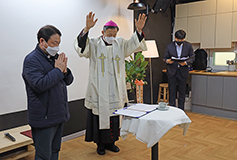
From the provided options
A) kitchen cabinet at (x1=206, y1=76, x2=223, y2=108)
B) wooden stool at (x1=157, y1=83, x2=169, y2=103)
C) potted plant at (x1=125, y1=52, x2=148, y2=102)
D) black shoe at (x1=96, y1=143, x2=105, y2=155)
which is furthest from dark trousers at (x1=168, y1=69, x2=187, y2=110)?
black shoe at (x1=96, y1=143, x2=105, y2=155)

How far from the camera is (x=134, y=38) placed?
2.91 meters

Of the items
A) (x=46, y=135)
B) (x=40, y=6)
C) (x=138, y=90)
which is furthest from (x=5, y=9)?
(x=138, y=90)

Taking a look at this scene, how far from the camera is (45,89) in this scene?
1.92 m

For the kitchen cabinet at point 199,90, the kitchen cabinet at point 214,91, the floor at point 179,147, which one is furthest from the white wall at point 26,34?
the kitchen cabinet at point 214,91

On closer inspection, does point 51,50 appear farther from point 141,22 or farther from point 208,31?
point 208,31

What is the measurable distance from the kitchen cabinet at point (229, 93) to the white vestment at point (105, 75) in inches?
103

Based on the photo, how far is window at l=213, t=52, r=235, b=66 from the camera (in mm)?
5702

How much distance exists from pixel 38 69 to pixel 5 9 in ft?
4.86

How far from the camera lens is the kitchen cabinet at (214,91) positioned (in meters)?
4.96

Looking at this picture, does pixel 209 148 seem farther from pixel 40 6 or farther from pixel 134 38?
pixel 40 6

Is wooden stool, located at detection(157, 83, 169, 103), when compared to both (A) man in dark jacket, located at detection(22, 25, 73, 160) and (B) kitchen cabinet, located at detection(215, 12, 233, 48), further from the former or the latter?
(A) man in dark jacket, located at detection(22, 25, 73, 160)

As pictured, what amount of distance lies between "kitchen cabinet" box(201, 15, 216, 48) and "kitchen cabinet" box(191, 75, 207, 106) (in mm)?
924

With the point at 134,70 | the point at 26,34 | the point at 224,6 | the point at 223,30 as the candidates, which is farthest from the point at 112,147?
the point at 224,6

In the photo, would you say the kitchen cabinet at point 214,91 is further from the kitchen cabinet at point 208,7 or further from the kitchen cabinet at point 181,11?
the kitchen cabinet at point 181,11
